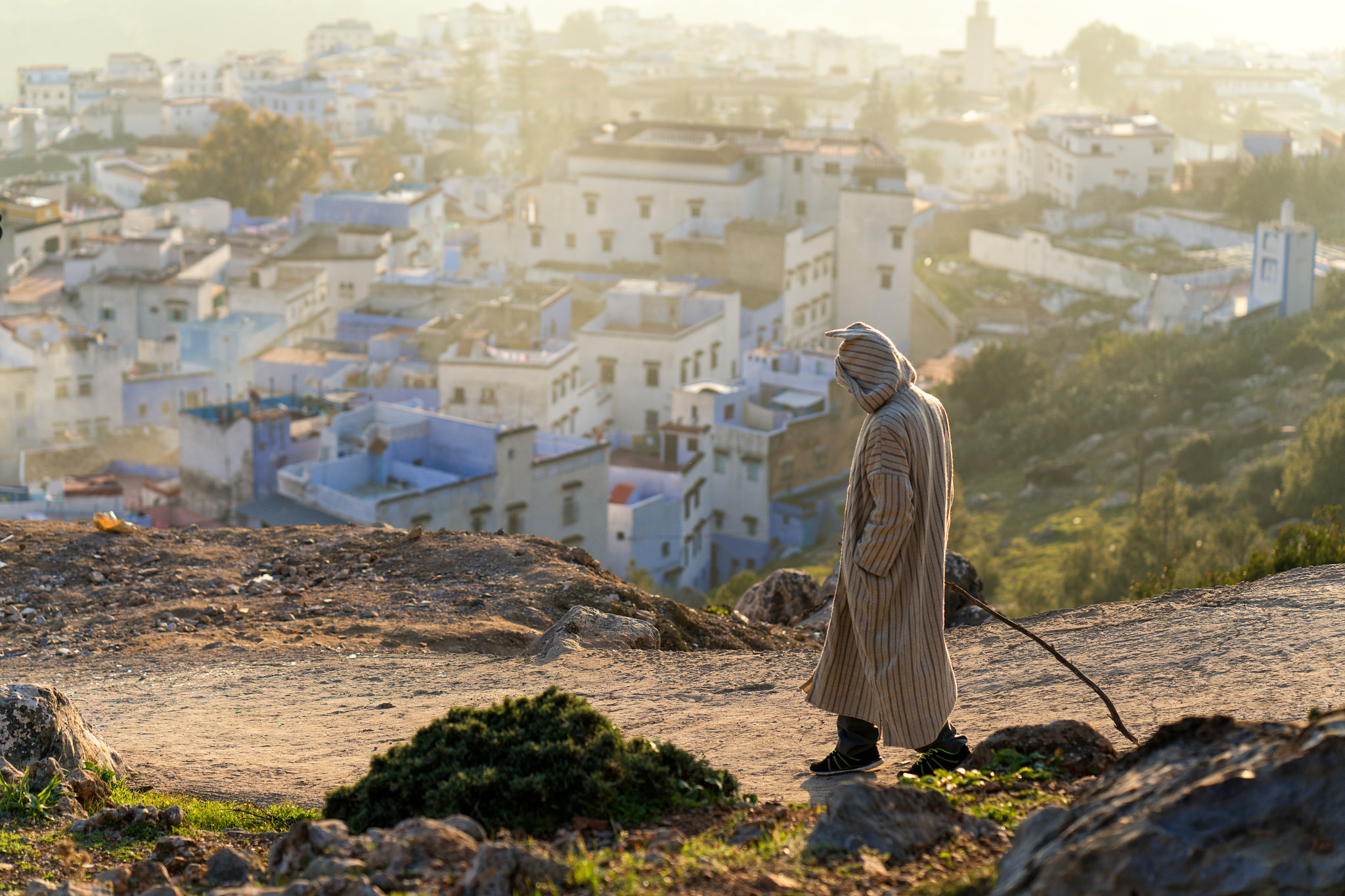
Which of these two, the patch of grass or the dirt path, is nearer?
the patch of grass

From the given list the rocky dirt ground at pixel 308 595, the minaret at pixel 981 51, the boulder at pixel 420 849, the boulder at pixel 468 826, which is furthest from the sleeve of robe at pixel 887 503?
the minaret at pixel 981 51

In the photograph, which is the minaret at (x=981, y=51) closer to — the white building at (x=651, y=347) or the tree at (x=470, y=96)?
the tree at (x=470, y=96)

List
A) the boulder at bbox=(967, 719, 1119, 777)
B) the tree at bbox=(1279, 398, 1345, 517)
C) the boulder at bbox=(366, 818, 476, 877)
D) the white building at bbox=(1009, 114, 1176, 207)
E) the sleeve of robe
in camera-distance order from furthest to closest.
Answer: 1. the white building at bbox=(1009, 114, 1176, 207)
2. the tree at bbox=(1279, 398, 1345, 517)
3. the sleeve of robe
4. the boulder at bbox=(967, 719, 1119, 777)
5. the boulder at bbox=(366, 818, 476, 877)

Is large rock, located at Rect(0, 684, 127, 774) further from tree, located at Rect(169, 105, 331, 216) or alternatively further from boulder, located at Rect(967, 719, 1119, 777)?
tree, located at Rect(169, 105, 331, 216)

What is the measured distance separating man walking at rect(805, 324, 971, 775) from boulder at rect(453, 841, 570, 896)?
186 cm

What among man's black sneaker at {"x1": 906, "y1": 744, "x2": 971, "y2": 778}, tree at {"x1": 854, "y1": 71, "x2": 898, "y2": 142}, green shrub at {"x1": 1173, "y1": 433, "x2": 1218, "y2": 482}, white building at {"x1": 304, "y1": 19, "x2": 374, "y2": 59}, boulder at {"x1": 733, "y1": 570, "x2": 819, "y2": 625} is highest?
white building at {"x1": 304, "y1": 19, "x2": 374, "y2": 59}

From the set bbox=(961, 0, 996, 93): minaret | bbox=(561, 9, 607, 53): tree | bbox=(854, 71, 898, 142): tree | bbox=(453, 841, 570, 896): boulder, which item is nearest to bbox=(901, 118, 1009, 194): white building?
bbox=(854, 71, 898, 142): tree

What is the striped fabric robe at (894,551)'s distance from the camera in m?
5.27

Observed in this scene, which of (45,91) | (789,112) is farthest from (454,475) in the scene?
(45,91)

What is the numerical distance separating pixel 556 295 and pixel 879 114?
54393mm

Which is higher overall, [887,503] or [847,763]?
[887,503]

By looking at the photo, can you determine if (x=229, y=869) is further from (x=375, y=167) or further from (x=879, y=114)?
(x=879, y=114)

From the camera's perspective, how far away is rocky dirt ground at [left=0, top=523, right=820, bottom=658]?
880cm

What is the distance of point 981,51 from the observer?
11912cm
